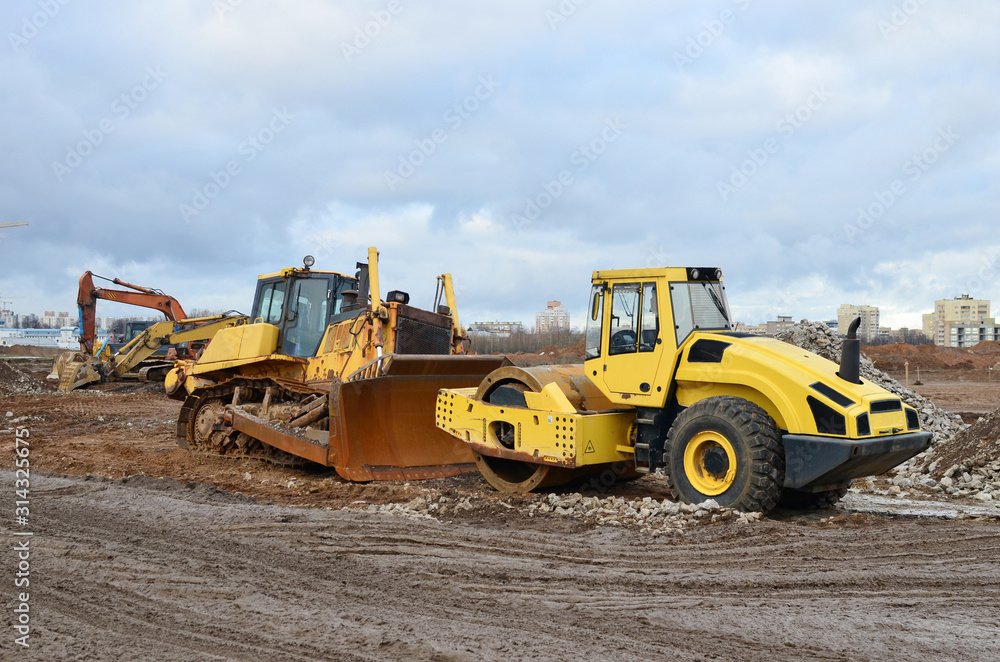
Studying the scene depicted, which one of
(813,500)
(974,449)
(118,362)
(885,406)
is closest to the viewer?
(885,406)

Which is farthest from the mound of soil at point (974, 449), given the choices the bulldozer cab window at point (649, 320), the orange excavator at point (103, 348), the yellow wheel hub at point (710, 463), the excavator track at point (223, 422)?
the orange excavator at point (103, 348)

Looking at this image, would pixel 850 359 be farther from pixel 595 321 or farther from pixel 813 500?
pixel 595 321

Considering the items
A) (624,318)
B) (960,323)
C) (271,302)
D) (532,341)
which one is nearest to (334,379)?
(271,302)

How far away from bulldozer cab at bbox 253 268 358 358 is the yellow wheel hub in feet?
18.1

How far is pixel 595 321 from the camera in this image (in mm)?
7742

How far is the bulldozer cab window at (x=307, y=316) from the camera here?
1064 cm

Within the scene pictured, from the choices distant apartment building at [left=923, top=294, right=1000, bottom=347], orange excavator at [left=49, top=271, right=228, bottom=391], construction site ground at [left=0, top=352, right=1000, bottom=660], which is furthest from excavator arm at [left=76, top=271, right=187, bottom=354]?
distant apartment building at [left=923, top=294, right=1000, bottom=347]

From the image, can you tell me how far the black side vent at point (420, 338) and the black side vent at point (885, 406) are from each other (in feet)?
18.1

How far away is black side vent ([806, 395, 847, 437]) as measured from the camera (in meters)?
6.13

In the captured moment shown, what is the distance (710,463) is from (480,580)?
2.66 meters

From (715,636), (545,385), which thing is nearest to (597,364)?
(545,385)

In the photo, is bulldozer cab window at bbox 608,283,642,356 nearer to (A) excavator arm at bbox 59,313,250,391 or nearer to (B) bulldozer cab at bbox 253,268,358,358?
(B) bulldozer cab at bbox 253,268,358,358

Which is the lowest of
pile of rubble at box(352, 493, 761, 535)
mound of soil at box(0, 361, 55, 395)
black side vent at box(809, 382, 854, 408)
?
pile of rubble at box(352, 493, 761, 535)

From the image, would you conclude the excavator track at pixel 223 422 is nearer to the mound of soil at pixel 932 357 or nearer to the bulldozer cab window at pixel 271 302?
the bulldozer cab window at pixel 271 302
